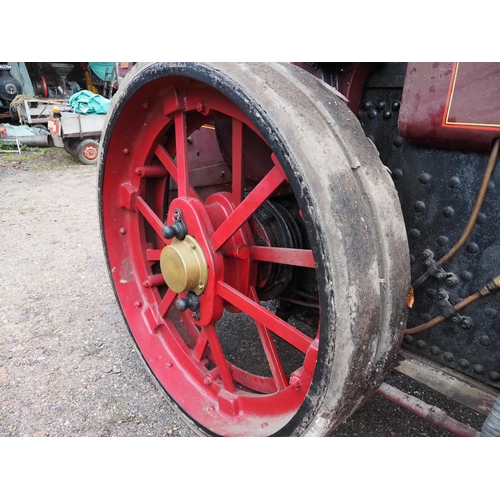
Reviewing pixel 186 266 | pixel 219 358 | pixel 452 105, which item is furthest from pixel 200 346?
pixel 452 105

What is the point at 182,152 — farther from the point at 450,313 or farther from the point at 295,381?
the point at 450,313

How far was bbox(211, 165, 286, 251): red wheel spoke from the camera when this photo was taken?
3.58ft

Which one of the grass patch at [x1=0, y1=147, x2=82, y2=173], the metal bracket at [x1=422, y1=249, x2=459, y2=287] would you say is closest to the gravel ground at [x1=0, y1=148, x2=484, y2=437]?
the metal bracket at [x1=422, y1=249, x2=459, y2=287]

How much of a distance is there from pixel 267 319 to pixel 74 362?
1.42 meters

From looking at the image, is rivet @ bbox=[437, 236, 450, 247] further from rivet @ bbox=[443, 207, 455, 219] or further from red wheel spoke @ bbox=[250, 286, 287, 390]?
red wheel spoke @ bbox=[250, 286, 287, 390]

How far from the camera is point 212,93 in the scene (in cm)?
130

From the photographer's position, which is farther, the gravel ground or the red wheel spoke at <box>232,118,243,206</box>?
the gravel ground

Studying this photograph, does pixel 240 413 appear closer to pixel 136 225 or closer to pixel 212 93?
pixel 136 225

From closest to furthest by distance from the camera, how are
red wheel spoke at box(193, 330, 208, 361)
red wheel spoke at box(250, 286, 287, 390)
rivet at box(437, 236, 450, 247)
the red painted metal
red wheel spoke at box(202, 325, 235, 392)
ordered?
rivet at box(437, 236, 450, 247)
the red painted metal
red wheel spoke at box(250, 286, 287, 390)
red wheel spoke at box(202, 325, 235, 392)
red wheel spoke at box(193, 330, 208, 361)

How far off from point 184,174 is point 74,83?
35.2 feet

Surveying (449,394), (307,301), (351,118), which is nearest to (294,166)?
(351,118)

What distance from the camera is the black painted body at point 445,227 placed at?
1.05 meters

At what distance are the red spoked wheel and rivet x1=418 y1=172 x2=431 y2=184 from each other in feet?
0.59

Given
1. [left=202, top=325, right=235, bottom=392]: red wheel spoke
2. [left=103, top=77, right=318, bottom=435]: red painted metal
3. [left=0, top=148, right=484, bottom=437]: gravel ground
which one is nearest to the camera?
[left=103, top=77, right=318, bottom=435]: red painted metal
